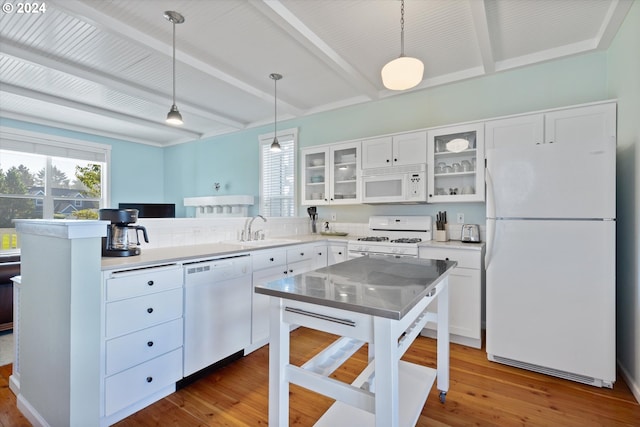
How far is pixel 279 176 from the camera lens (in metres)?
4.95

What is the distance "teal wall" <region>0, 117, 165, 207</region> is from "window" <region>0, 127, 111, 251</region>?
0.47 feet

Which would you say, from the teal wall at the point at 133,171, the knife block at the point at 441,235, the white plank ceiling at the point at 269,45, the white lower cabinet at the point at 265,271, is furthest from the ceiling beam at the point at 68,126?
the knife block at the point at 441,235

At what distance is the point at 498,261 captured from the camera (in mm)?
2432

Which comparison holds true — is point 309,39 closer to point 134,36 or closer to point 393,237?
point 134,36

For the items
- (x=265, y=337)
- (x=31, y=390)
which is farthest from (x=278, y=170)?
(x=31, y=390)

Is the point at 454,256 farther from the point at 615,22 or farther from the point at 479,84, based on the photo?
the point at 615,22

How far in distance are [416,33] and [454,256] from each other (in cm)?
Answer: 205

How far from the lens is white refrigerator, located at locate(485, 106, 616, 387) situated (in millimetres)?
2104

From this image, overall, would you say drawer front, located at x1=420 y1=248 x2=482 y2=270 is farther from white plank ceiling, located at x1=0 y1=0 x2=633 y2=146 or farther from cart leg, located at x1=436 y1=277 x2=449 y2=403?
white plank ceiling, located at x1=0 y1=0 x2=633 y2=146

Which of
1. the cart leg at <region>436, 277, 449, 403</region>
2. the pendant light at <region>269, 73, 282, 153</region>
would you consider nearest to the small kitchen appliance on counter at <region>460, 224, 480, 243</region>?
the cart leg at <region>436, 277, 449, 403</region>

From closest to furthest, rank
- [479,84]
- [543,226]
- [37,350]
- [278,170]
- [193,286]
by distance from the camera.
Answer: [37,350] → [193,286] → [543,226] → [479,84] → [278,170]

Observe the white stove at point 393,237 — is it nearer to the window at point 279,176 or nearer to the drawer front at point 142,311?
the window at point 279,176

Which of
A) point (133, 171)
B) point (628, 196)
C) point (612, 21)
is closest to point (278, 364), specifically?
point (628, 196)

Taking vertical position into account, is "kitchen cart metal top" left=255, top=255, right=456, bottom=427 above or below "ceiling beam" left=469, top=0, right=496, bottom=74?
below
